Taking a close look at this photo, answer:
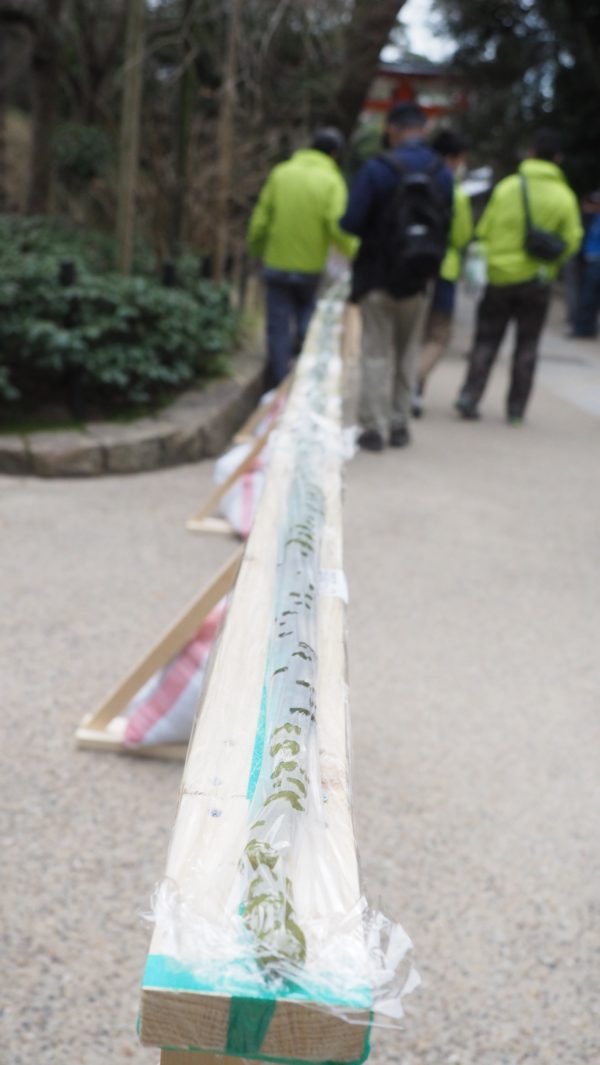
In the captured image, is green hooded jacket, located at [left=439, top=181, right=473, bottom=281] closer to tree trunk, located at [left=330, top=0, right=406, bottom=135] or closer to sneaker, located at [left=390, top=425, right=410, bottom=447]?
sneaker, located at [left=390, top=425, right=410, bottom=447]

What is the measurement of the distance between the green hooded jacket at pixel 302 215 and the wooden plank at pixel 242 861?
590cm

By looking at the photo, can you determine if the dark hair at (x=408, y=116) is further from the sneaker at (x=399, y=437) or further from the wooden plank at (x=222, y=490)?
the wooden plank at (x=222, y=490)

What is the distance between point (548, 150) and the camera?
794 cm

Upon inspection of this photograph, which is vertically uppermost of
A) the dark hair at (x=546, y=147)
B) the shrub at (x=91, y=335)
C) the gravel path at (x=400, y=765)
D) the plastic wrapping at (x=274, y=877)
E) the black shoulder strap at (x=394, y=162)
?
the dark hair at (x=546, y=147)

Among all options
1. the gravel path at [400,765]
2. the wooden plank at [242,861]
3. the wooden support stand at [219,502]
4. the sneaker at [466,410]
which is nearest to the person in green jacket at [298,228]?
the sneaker at [466,410]

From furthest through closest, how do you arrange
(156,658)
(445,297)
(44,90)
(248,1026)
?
(44,90), (445,297), (156,658), (248,1026)

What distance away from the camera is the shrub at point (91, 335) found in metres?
6.20

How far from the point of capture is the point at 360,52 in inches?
378

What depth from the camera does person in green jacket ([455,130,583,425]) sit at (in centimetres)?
781

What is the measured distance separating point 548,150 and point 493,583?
13.9 feet

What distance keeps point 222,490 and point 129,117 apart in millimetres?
2720

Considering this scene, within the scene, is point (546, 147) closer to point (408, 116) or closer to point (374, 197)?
point (408, 116)

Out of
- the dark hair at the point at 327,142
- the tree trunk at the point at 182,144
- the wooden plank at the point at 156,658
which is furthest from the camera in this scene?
the tree trunk at the point at 182,144

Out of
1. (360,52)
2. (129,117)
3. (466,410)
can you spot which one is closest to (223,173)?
(360,52)
